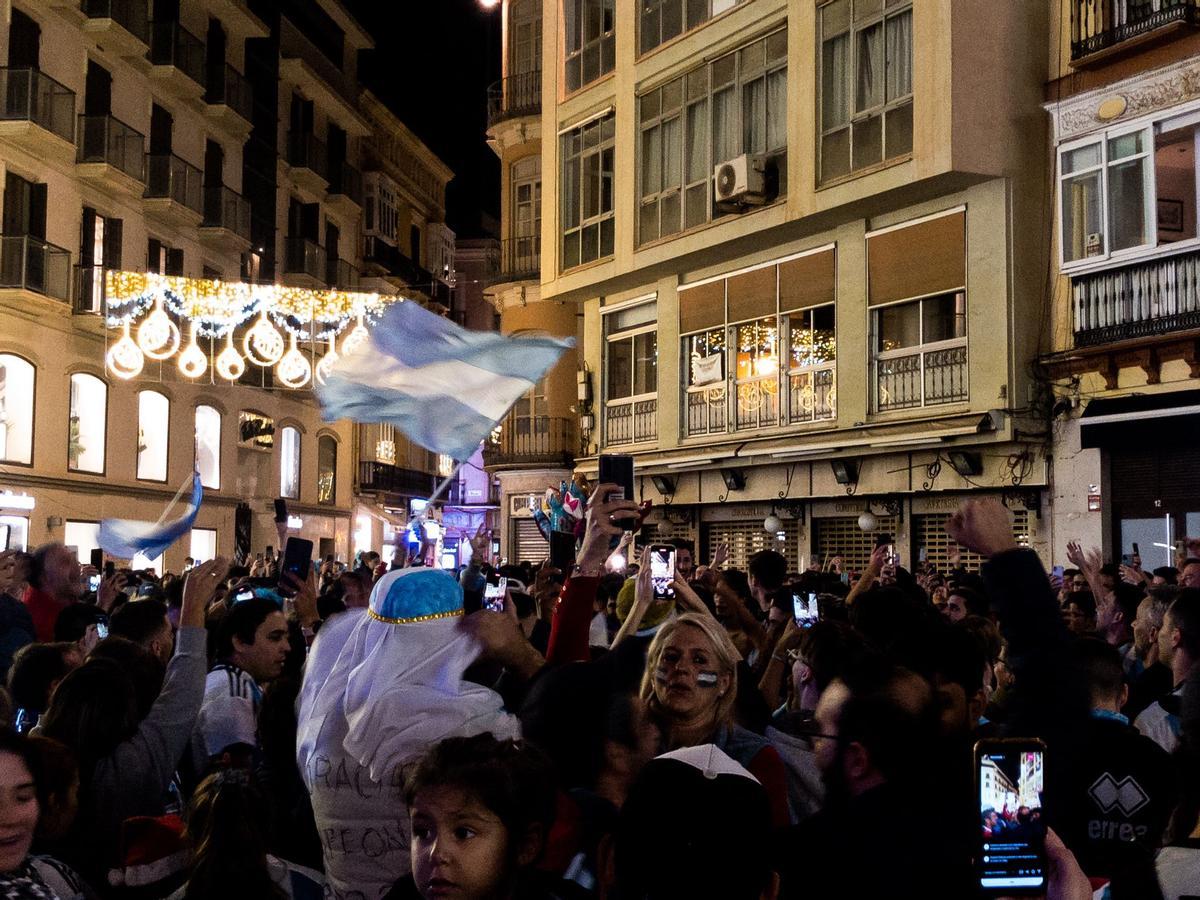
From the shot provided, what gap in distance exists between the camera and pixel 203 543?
1426 inches

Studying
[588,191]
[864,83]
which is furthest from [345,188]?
[864,83]

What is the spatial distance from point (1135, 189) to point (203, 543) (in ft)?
85.5

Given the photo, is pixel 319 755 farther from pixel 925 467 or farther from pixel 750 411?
pixel 750 411

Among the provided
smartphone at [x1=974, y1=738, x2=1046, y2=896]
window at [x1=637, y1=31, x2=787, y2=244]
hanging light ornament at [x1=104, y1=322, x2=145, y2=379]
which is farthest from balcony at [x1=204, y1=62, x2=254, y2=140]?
smartphone at [x1=974, y1=738, x2=1046, y2=896]

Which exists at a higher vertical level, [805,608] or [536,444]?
[536,444]

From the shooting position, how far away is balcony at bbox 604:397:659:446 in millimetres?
25984

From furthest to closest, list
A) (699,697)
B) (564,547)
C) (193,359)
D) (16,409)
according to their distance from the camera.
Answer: (16,409)
(193,359)
(564,547)
(699,697)

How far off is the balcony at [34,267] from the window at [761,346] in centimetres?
1329

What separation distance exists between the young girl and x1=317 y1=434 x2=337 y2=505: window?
4161cm

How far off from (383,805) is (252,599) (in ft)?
7.87

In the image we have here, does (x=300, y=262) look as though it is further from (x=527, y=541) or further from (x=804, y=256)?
(x=804, y=256)

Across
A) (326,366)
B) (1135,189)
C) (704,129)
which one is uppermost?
(704,129)

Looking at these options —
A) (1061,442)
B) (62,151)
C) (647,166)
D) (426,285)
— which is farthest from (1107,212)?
(426,285)

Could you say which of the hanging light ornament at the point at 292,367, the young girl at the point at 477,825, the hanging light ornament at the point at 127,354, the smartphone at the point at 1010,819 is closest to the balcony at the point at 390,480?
the hanging light ornament at the point at 127,354
